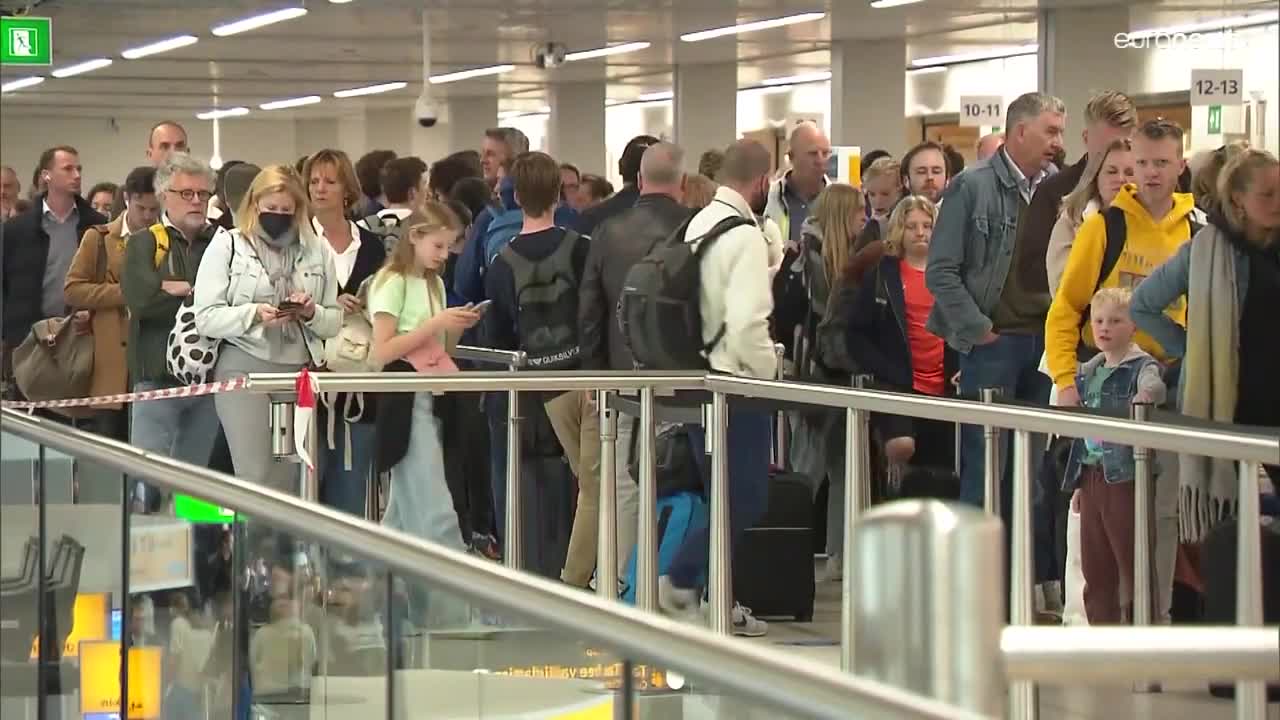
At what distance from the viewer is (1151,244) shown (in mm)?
7273

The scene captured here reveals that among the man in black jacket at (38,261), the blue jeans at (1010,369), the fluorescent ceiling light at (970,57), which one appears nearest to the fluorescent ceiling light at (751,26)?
the fluorescent ceiling light at (970,57)

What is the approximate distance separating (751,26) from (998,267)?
1550cm

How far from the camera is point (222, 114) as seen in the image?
41.5 metres

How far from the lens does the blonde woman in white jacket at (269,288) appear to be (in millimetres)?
7719

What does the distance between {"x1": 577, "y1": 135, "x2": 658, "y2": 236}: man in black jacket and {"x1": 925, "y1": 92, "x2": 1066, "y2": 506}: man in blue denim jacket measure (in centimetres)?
190

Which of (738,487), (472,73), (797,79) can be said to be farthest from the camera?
(472,73)

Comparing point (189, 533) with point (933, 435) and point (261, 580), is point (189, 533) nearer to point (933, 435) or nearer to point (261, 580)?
point (261, 580)

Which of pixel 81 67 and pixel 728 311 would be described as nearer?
pixel 728 311

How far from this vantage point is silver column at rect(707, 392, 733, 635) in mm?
6879

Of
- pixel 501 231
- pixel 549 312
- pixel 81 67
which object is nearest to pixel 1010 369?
pixel 549 312

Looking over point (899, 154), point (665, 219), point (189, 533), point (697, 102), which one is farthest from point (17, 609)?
point (697, 102)

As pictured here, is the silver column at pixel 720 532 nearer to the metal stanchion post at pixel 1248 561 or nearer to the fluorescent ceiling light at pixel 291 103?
the metal stanchion post at pixel 1248 561

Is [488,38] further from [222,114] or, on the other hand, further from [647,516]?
[647,516]

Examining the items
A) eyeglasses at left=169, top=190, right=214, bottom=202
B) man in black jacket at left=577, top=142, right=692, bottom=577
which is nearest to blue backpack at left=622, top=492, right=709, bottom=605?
man in black jacket at left=577, top=142, right=692, bottom=577
